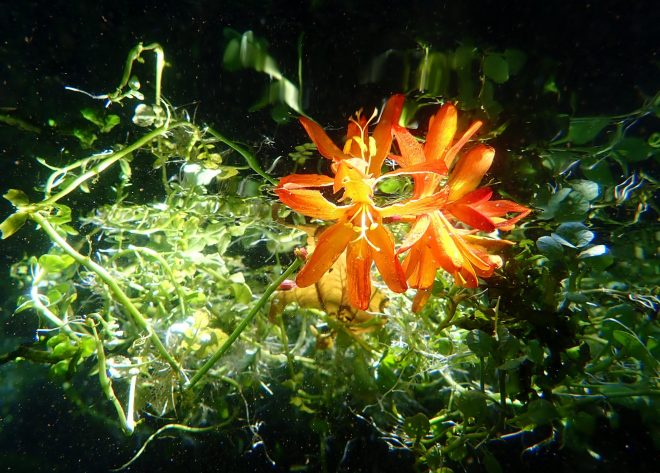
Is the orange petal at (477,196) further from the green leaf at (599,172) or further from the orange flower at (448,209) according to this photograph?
the green leaf at (599,172)

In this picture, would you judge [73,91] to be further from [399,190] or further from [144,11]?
[399,190]

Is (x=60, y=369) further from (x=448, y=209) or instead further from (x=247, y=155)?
(x=448, y=209)

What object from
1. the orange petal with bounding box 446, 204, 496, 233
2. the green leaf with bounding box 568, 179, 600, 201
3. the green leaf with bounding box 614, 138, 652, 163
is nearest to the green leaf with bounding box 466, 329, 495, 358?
the orange petal with bounding box 446, 204, 496, 233

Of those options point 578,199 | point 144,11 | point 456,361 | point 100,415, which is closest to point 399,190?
point 578,199

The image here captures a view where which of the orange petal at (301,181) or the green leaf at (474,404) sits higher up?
the orange petal at (301,181)

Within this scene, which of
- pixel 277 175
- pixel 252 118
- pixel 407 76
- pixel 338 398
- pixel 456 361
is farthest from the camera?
pixel 338 398

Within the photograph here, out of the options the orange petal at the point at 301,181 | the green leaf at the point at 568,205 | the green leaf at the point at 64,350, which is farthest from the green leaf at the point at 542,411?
the green leaf at the point at 64,350

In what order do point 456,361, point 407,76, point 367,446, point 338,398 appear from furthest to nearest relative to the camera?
point 367,446 → point 338,398 → point 456,361 → point 407,76

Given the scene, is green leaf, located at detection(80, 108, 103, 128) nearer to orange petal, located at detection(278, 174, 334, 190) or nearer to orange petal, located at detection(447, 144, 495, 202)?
orange petal, located at detection(278, 174, 334, 190)
